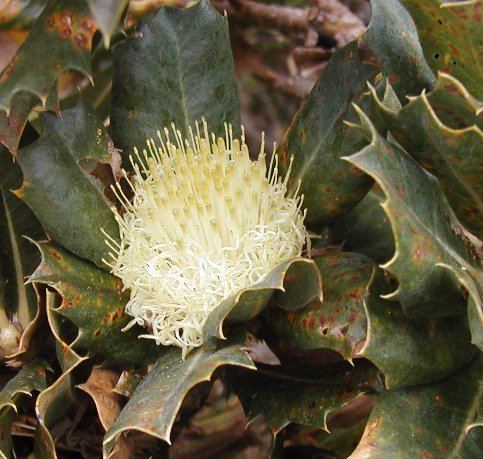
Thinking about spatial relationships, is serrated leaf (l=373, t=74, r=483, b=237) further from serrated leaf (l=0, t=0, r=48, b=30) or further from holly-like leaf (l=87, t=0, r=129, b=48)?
serrated leaf (l=0, t=0, r=48, b=30)

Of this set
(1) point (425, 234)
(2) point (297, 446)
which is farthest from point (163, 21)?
(2) point (297, 446)

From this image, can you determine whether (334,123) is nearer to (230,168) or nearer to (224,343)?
(230,168)

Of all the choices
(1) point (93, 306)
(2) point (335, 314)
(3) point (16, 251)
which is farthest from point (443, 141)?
(3) point (16, 251)

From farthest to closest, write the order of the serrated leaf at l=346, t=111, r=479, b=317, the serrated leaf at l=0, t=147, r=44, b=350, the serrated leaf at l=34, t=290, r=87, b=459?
1. the serrated leaf at l=0, t=147, r=44, b=350
2. the serrated leaf at l=34, t=290, r=87, b=459
3. the serrated leaf at l=346, t=111, r=479, b=317

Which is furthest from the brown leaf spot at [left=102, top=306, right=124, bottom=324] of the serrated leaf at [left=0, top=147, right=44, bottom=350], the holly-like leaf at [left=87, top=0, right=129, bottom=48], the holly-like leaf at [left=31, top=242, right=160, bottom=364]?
the holly-like leaf at [left=87, top=0, right=129, bottom=48]

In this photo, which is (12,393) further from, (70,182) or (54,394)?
(70,182)
